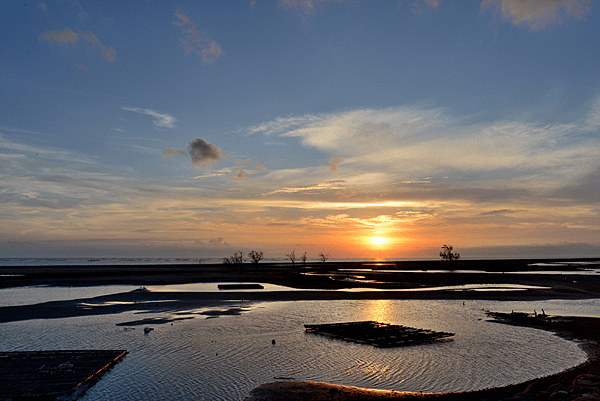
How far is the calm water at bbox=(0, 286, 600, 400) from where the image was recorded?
19078 millimetres

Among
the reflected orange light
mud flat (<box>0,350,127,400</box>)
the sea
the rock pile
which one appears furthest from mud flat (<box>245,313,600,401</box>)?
the reflected orange light

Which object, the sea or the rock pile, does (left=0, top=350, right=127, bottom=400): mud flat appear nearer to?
the sea

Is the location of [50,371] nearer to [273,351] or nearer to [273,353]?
[273,353]

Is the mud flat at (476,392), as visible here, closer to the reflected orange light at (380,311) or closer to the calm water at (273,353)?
the calm water at (273,353)

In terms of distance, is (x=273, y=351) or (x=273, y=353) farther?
(x=273, y=351)

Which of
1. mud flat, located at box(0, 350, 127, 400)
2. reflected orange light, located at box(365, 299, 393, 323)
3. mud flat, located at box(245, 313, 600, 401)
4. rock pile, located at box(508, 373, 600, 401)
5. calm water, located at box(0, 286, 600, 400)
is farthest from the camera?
reflected orange light, located at box(365, 299, 393, 323)

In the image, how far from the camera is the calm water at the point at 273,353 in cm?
1908

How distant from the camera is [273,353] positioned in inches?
973

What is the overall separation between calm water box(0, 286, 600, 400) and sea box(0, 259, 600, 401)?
6cm

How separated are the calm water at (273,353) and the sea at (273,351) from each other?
64 millimetres

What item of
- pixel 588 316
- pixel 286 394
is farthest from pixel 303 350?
pixel 588 316

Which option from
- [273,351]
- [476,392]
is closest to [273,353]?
[273,351]

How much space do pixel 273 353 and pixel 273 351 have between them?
1.61 feet

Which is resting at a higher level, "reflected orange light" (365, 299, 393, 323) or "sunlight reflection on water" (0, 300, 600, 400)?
"reflected orange light" (365, 299, 393, 323)
